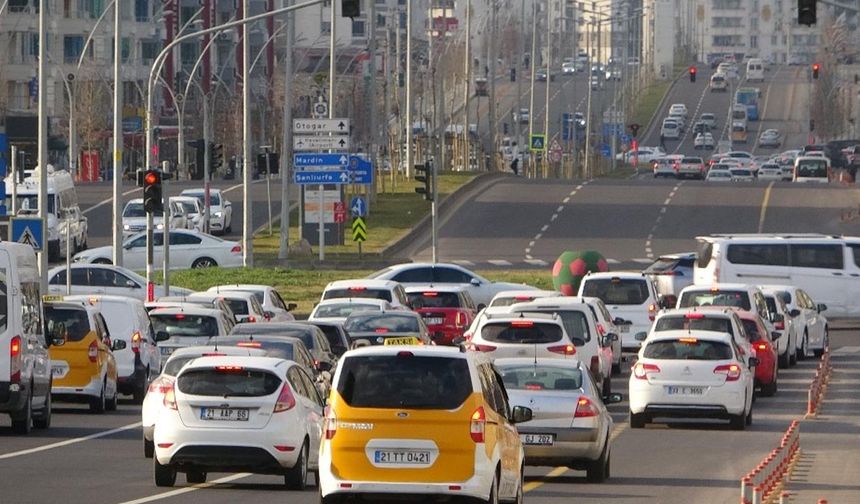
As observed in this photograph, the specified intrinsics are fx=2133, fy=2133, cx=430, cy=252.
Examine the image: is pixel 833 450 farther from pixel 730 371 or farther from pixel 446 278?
pixel 446 278

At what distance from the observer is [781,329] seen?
41344 mm

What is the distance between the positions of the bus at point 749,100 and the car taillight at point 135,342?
435 ft

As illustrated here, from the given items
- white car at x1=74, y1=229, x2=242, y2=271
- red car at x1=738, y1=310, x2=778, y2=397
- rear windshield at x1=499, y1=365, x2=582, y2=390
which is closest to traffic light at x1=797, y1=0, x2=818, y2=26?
red car at x1=738, y1=310, x2=778, y2=397

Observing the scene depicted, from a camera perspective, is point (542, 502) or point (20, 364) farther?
point (20, 364)

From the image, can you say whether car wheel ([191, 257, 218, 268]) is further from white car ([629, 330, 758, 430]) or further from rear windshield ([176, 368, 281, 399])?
rear windshield ([176, 368, 281, 399])

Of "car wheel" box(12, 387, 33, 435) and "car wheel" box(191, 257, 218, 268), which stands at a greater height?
"car wheel" box(12, 387, 33, 435)

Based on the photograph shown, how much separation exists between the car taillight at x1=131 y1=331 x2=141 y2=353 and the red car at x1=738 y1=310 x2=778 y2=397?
1012cm

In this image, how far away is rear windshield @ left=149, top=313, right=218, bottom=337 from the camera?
33406 millimetres

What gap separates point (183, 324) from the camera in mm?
34094

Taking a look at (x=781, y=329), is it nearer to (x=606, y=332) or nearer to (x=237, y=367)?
(x=606, y=332)

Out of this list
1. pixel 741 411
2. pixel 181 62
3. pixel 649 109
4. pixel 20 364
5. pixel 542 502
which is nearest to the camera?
Result: pixel 542 502

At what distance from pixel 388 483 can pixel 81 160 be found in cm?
9756

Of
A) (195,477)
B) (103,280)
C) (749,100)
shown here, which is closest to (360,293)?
(103,280)

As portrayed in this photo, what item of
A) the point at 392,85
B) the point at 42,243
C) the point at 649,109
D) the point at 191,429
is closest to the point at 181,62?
the point at 392,85
